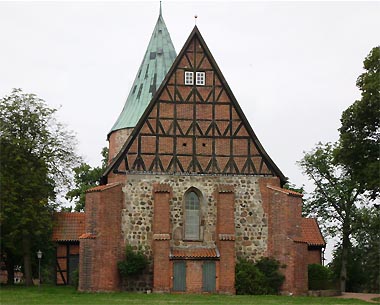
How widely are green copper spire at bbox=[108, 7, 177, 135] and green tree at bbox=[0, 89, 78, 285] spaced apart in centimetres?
529

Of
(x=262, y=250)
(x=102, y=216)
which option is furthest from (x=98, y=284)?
(x=262, y=250)

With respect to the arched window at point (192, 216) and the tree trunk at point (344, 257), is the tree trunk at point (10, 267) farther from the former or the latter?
the tree trunk at point (344, 257)

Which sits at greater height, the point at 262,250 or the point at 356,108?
the point at 356,108

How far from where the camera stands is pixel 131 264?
109 ft

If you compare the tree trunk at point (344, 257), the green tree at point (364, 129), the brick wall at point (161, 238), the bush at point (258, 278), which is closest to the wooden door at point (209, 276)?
the bush at point (258, 278)

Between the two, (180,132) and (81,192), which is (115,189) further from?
(81,192)

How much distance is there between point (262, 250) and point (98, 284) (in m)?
7.94

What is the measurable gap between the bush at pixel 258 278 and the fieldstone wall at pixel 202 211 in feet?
2.58

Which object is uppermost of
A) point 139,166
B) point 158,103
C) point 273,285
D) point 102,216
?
point 158,103

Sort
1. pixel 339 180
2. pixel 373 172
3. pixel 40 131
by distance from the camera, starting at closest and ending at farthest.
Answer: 1. pixel 373 172
2. pixel 40 131
3. pixel 339 180

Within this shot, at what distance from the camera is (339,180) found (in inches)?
1837

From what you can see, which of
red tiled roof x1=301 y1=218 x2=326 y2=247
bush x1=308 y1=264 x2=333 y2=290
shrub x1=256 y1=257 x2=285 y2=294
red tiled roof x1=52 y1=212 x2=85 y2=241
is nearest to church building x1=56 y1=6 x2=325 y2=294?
shrub x1=256 y1=257 x2=285 y2=294

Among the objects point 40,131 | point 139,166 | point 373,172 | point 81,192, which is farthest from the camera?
point 81,192

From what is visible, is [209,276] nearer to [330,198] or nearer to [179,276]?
[179,276]
